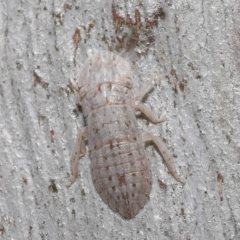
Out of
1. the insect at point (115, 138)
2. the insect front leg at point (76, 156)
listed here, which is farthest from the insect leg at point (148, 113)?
the insect front leg at point (76, 156)

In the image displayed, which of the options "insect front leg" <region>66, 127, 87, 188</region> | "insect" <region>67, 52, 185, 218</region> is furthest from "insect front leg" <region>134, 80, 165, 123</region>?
"insect front leg" <region>66, 127, 87, 188</region>

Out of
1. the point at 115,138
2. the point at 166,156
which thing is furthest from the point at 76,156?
the point at 166,156

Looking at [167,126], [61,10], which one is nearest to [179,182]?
[167,126]

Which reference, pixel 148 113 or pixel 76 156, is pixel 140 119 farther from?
pixel 76 156

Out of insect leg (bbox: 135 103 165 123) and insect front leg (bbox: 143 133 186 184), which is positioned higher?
insect leg (bbox: 135 103 165 123)

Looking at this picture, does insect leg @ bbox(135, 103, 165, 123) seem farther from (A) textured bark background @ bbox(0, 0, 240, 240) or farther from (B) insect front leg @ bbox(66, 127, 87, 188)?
(B) insect front leg @ bbox(66, 127, 87, 188)
